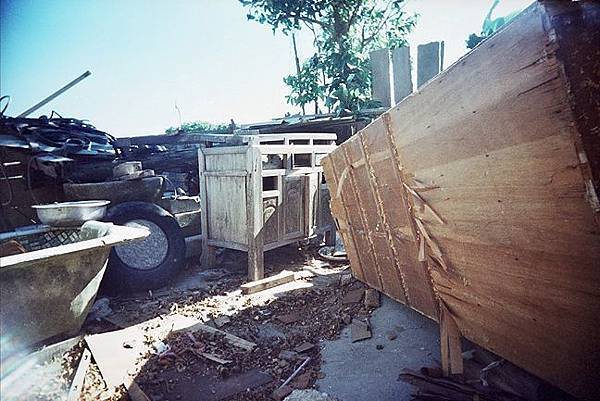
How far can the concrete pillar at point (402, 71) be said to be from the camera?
24.9 ft

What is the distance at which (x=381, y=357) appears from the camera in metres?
2.99

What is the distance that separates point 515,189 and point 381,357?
2003mm

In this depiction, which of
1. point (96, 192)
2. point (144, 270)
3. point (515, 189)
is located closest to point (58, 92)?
point (96, 192)

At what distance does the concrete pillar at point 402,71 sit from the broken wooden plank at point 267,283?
16.2 ft

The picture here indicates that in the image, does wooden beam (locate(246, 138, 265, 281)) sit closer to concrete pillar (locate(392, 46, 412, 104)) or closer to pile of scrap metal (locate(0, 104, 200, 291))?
pile of scrap metal (locate(0, 104, 200, 291))

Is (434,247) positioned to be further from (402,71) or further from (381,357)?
(402,71)

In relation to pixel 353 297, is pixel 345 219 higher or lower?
higher

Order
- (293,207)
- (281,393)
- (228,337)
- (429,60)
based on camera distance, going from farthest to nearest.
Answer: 1. (429,60)
2. (293,207)
3. (228,337)
4. (281,393)

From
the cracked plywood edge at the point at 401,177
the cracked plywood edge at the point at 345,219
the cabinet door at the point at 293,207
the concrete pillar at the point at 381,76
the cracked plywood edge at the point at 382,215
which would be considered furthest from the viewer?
the concrete pillar at the point at 381,76

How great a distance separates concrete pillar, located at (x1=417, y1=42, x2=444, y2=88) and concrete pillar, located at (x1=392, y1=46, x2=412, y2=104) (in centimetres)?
50

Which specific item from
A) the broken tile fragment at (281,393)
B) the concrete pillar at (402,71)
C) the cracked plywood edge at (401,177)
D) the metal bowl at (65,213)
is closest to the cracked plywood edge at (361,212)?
the cracked plywood edge at (401,177)

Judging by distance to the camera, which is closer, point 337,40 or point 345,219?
point 345,219

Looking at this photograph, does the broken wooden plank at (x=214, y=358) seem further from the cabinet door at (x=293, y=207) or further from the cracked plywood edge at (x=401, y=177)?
the cabinet door at (x=293, y=207)

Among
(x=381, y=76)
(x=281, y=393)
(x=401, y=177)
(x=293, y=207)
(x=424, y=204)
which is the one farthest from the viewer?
(x=381, y=76)
